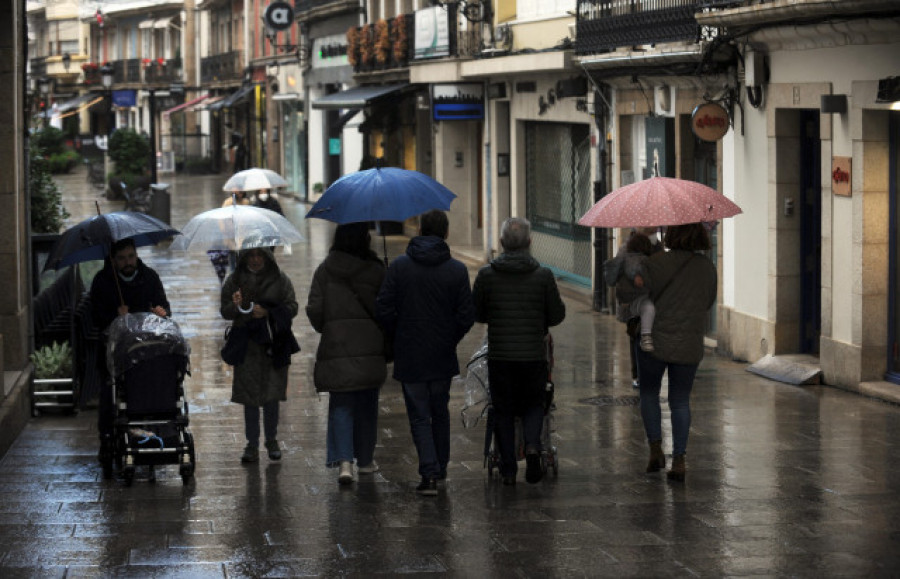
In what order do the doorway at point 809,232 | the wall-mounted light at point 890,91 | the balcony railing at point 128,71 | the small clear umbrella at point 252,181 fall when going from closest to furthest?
the wall-mounted light at point 890,91 → the doorway at point 809,232 → the small clear umbrella at point 252,181 → the balcony railing at point 128,71

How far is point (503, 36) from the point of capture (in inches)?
985

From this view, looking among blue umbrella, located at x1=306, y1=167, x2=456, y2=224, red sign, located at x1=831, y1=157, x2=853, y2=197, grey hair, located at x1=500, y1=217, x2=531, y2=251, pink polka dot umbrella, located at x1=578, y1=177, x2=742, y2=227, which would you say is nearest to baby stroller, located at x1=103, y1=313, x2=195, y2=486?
blue umbrella, located at x1=306, y1=167, x2=456, y2=224

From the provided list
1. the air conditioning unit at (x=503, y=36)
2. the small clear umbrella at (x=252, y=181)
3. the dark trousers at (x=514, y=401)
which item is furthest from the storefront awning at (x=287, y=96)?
the dark trousers at (x=514, y=401)

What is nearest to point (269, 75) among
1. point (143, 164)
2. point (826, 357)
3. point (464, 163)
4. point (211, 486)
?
point (143, 164)

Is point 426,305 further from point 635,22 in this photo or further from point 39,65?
point 39,65

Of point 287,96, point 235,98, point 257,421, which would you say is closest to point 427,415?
point 257,421

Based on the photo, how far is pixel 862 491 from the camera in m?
9.70

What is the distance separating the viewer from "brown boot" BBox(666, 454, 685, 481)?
389 inches

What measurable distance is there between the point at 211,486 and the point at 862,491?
395 cm

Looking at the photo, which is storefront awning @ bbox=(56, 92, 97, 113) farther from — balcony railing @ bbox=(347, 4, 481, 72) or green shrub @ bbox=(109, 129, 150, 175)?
balcony railing @ bbox=(347, 4, 481, 72)

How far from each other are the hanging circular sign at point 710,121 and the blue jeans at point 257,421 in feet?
21.2

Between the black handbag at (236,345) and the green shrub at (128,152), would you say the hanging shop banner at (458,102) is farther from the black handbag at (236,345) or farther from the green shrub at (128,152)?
the black handbag at (236,345)

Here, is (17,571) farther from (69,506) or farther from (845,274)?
(845,274)

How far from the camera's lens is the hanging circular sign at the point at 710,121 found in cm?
1564
